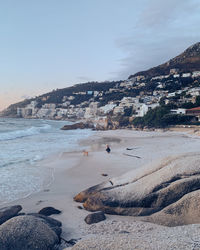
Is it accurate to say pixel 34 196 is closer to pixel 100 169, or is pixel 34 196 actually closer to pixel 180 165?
pixel 100 169

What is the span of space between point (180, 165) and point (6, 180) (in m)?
7.23

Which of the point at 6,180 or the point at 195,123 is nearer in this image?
Result: the point at 6,180

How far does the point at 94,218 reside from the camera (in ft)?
18.1

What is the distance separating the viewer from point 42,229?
441 centimetres

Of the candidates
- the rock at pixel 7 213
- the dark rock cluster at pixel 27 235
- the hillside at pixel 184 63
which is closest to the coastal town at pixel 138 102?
the hillside at pixel 184 63

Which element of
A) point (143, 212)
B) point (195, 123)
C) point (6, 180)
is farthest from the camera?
point (195, 123)

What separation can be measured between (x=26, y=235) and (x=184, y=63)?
14041 centimetres

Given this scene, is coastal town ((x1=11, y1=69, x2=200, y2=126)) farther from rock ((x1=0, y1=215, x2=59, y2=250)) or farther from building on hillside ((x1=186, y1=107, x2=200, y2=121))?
Result: rock ((x1=0, y1=215, x2=59, y2=250))

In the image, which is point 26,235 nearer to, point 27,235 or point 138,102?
point 27,235

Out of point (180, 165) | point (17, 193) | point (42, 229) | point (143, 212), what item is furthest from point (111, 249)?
point (17, 193)

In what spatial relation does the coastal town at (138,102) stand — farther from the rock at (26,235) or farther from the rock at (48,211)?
the rock at (26,235)

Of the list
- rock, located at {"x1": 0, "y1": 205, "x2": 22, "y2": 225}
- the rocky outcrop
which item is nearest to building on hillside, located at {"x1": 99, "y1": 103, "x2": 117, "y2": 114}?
the rocky outcrop

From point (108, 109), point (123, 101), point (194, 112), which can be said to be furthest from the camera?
point (108, 109)

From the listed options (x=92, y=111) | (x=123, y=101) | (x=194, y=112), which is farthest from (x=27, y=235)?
(x=92, y=111)
